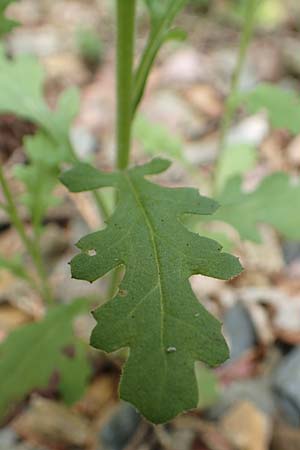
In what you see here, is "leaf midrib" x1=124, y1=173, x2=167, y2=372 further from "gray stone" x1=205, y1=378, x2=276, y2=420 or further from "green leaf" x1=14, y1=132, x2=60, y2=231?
"gray stone" x1=205, y1=378, x2=276, y2=420

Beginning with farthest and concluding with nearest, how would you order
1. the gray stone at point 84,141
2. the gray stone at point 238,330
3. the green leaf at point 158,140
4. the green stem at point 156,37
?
the gray stone at point 84,141
the green leaf at point 158,140
the gray stone at point 238,330
the green stem at point 156,37

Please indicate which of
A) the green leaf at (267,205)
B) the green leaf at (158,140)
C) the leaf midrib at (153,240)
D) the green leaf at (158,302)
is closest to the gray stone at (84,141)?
the green leaf at (158,140)

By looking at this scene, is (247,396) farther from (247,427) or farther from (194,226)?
→ (194,226)

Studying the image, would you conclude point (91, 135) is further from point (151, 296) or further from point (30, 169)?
point (151, 296)

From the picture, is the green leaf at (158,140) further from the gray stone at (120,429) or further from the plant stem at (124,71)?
the gray stone at (120,429)

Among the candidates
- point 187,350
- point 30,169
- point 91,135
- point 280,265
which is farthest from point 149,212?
point 91,135

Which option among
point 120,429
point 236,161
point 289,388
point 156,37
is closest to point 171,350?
point 156,37
